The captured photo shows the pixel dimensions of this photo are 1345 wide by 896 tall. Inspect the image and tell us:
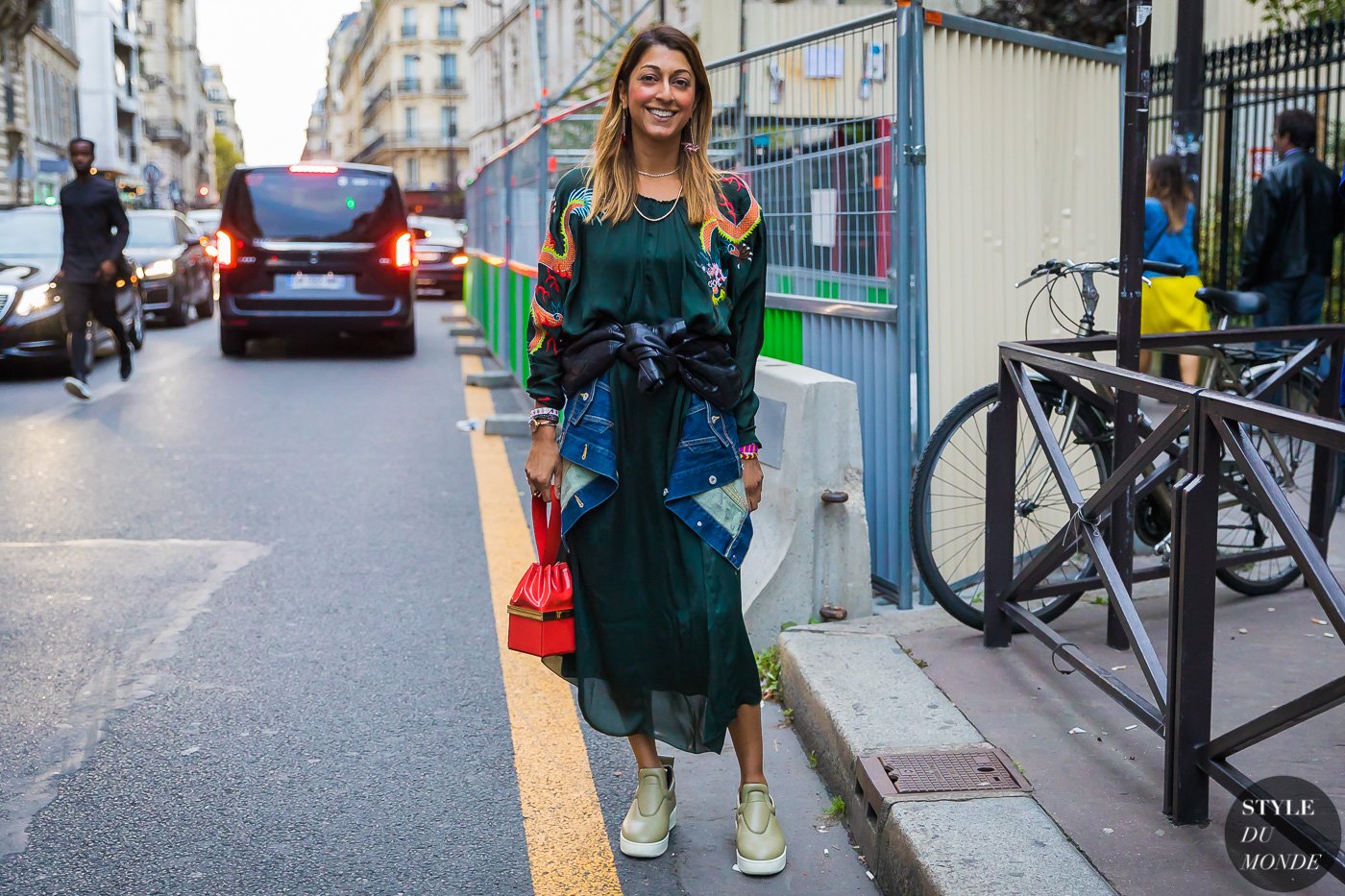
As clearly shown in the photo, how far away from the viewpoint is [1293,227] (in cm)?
816

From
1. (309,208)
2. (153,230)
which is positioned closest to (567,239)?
(309,208)

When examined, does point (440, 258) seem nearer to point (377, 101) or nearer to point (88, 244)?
point (88, 244)

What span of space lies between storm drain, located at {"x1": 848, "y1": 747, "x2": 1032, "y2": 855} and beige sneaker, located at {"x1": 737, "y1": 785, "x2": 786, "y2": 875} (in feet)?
0.66

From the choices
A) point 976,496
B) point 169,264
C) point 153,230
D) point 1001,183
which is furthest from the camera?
point 153,230

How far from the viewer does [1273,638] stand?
4469 mm

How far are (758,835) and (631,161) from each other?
4.81 ft

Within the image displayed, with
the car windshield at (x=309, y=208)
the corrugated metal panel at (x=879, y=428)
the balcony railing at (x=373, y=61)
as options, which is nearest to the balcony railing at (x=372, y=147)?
the balcony railing at (x=373, y=61)

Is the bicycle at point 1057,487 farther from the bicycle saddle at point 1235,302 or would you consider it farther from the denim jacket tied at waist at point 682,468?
the denim jacket tied at waist at point 682,468

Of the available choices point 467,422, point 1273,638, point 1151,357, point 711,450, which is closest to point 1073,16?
point 467,422

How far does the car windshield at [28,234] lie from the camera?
1387cm

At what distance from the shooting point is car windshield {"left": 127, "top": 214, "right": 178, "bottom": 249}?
19734 millimetres

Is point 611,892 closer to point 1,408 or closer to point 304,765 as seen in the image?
point 304,765

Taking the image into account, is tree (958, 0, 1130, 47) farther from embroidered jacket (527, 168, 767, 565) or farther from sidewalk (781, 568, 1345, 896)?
embroidered jacket (527, 168, 767, 565)

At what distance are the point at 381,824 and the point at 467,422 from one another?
6.68 meters
